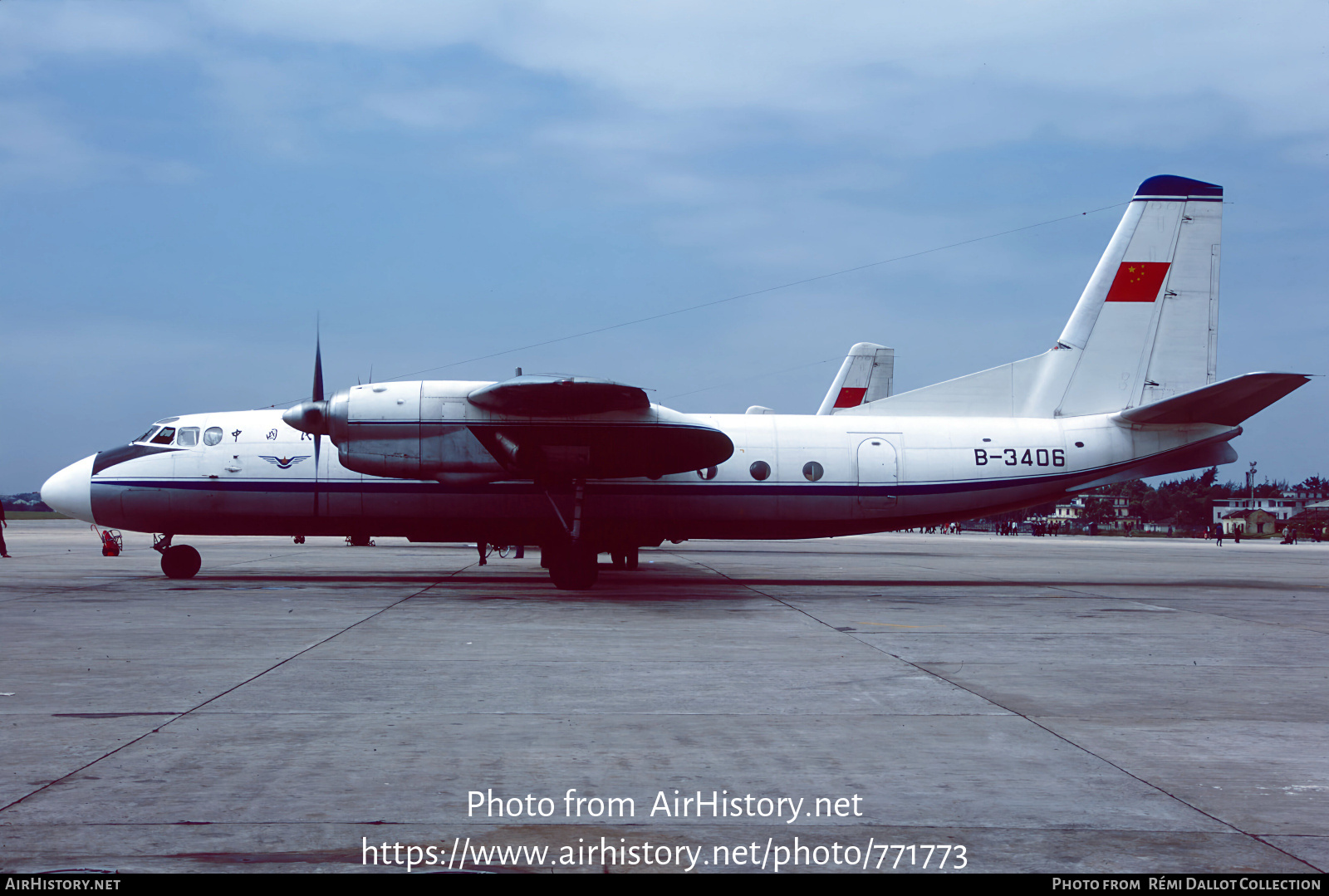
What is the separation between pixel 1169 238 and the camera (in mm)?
20172

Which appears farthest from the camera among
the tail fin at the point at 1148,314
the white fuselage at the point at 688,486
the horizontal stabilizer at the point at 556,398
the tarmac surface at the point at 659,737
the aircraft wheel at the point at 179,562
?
the tail fin at the point at 1148,314

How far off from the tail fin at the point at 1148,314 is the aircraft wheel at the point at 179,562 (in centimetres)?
1466

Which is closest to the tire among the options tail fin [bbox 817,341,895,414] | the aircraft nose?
the aircraft nose

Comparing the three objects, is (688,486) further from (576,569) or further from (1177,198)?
(1177,198)

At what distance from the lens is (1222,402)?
61.7 ft

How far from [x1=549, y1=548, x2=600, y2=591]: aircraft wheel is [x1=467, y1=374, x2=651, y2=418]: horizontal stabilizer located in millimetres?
2624

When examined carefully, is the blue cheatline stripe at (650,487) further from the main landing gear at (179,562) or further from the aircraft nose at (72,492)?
the main landing gear at (179,562)

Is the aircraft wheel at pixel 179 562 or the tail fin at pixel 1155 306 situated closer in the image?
the aircraft wheel at pixel 179 562

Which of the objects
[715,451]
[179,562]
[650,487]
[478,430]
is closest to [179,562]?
[179,562]

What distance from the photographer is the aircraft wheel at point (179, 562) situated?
19531mm

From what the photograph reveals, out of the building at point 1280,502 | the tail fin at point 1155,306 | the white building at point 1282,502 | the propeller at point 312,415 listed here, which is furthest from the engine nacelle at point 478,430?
the white building at point 1282,502
